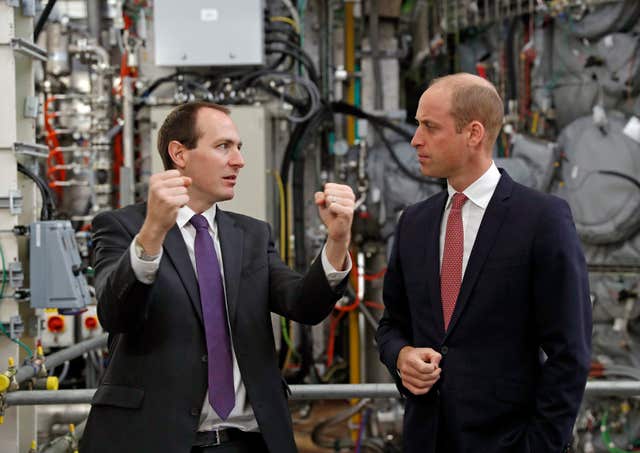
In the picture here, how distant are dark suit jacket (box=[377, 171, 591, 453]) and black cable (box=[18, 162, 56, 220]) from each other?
5.90 ft

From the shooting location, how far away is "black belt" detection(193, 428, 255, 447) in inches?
68.2

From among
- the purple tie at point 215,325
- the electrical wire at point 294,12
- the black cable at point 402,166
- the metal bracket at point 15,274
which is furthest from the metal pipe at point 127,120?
the purple tie at point 215,325

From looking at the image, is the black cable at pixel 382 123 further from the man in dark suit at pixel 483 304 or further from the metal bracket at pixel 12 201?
the man in dark suit at pixel 483 304

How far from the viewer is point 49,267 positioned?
9.48 ft

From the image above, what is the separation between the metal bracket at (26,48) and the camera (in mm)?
2761

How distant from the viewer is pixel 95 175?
5344 millimetres

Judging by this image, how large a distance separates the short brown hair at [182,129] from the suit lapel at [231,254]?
0.67ft

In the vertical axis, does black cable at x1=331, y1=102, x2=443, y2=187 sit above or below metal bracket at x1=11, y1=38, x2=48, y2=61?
below

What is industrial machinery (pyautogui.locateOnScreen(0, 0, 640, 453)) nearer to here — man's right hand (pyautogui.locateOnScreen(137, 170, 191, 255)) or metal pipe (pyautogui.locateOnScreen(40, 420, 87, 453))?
metal pipe (pyautogui.locateOnScreen(40, 420, 87, 453))

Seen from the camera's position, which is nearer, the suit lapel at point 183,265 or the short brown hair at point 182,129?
the suit lapel at point 183,265

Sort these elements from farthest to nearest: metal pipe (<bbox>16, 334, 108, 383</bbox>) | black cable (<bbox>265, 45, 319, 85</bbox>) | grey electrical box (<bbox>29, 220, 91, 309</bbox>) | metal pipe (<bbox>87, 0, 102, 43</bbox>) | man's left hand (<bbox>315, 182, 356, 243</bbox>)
A: metal pipe (<bbox>87, 0, 102, 43</bbox>), black cable (<bbox>265, 45, 319, 85</bbox>), grey electrical box (<bbox>29, 220, 91, 309</bbox>), metal pipe (<bbox>16, 334, 108, 383</bbox>), man's left hand (<bbox>315, 182, 356, 243</bbox>)

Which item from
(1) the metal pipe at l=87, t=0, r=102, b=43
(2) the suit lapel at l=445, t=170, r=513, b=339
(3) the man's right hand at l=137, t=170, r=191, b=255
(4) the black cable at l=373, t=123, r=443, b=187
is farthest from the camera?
(1) the metal pipe at l=87, t=0, r=102, b=43

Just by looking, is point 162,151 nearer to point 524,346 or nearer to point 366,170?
point 524,346

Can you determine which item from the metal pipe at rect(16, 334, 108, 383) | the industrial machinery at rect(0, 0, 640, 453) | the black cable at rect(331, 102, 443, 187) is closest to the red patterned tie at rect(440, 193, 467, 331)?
the metal pipe at rect(16, 334, 108, 383)
